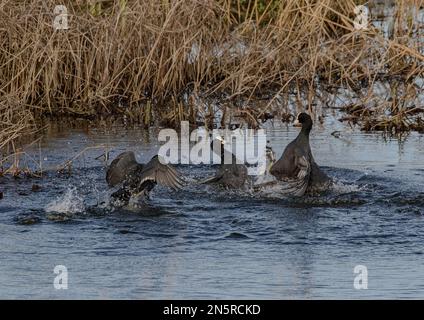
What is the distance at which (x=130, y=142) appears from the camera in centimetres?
1122

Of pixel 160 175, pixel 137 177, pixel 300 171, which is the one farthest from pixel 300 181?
pixel 137 177

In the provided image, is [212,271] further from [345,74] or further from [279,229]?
[345,74]

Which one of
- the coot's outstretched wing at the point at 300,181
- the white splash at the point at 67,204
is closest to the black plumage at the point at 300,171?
the coot's outstretched wing at the point at 300,181

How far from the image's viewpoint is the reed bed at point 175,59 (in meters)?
11.7

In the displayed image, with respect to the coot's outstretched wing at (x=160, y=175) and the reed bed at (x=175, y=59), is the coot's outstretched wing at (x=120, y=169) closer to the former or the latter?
the coot's outstretched wing at (x=160, y=175)

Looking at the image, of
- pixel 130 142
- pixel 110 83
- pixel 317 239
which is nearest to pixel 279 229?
pixel 317 239

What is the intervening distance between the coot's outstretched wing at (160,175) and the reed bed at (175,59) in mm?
2915

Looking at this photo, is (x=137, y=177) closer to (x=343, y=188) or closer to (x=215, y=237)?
(x=215, y=237)

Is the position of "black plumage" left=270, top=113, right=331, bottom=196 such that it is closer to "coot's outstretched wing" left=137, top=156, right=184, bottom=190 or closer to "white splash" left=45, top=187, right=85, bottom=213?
"coot's outstretched wing" left=137, top=156, right=184, bottom=190

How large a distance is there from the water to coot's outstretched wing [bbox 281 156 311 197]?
12 cm

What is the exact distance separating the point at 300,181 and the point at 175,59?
137 inches

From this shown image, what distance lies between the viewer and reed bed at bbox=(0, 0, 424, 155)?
1166 centimetres

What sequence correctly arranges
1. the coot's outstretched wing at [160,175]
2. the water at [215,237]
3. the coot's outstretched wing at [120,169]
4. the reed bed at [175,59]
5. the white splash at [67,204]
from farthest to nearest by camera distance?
the reed bed at [175,59]
the coot's outstretched wing at [120,169]
the coot's outstretched wing at [160,175]
the white splash at [67,204]
the water at [215,237]

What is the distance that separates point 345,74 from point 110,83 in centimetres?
260
